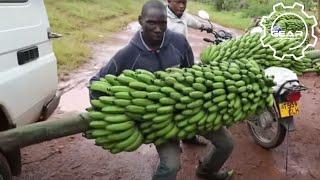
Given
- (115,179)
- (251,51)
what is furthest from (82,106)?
(251,51)

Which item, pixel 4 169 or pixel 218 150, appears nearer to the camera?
pixel 4 169

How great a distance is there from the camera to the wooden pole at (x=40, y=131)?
3.24 metres

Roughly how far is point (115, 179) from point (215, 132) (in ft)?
4.23

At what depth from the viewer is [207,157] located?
13.8 feet

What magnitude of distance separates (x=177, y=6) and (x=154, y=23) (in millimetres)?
1876

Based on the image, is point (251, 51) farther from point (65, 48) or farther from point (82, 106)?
point (65, 48)

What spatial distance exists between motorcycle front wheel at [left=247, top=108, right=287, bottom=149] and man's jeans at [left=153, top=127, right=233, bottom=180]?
106cm

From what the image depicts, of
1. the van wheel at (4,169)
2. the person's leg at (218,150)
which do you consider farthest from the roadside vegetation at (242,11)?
the van wheel at (4,169)

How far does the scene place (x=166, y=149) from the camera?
140 inches

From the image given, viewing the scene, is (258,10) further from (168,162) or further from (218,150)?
(168,162)

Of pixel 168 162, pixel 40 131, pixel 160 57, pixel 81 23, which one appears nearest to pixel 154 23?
pixel 160 57

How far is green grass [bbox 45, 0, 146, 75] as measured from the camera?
10.6 metres

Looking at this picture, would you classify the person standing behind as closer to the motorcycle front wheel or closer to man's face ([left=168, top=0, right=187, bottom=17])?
man's face ([left=168, top=0, right=187, bottom=17])

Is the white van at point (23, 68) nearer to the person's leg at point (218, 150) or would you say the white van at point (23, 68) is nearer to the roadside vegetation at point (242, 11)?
the person's leg at point (218, 150)
